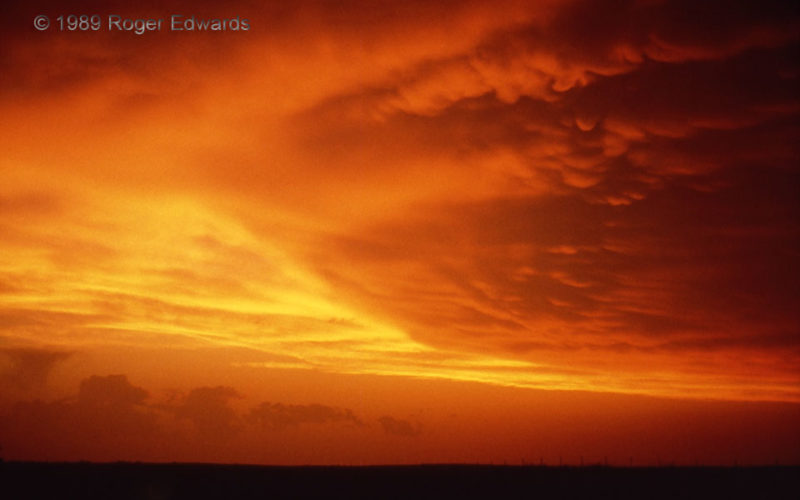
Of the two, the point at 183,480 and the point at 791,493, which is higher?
the point at 183,480

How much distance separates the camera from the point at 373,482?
163ft

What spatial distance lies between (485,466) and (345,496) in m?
17.6

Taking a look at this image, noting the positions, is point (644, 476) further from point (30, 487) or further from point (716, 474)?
point (30, 487)

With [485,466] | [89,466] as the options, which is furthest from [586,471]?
[89,466]

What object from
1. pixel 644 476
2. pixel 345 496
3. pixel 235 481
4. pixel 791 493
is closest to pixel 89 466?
pixel 235 481

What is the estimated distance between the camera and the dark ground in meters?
44.8

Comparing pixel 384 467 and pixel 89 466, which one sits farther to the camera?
pixel 384 467

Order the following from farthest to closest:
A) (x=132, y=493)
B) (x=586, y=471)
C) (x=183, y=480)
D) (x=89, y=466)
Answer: (x=586, y=471)
(x=89, y=466)
(x=183, y=480)
(x=132, y=493)

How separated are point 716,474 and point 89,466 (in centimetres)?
5292

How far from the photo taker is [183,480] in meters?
48.2

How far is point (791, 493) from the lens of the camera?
5331 cm

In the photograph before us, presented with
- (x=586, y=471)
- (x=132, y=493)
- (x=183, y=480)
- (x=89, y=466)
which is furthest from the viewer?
(x=586, y=471)

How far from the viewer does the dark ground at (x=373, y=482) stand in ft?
147

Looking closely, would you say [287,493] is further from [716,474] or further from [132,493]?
[716,474]
